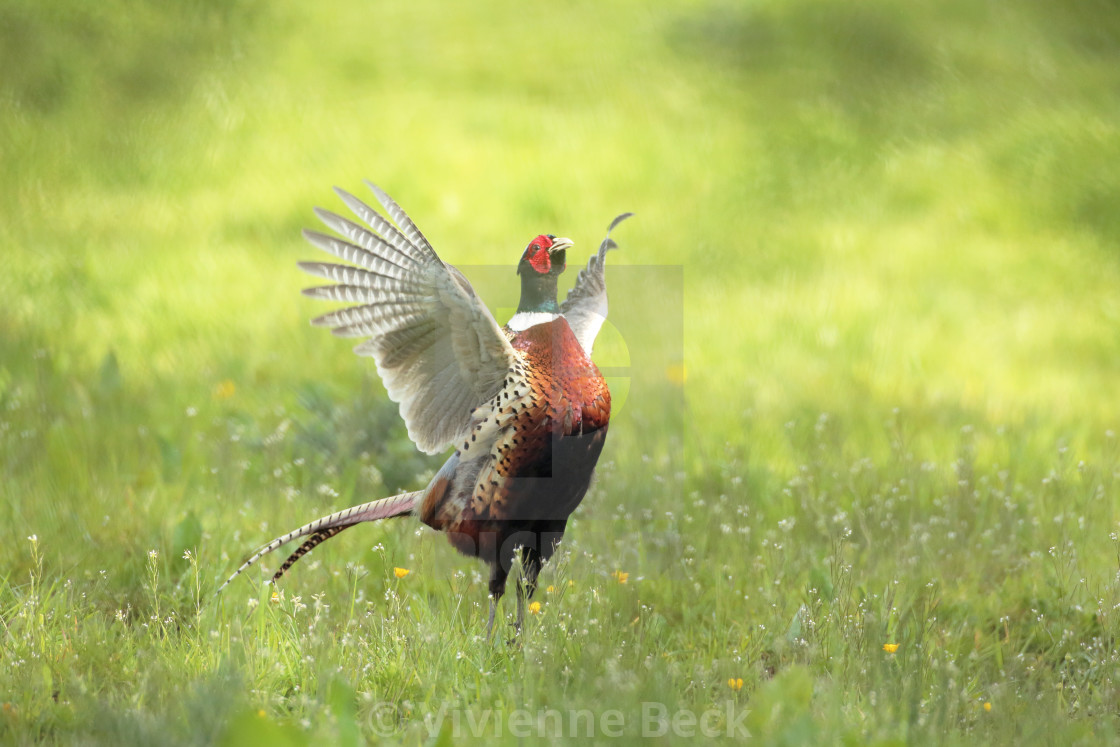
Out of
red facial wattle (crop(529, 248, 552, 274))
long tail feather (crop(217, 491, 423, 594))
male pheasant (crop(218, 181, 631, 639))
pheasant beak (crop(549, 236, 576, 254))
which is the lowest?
long tail feather (crop(217, 491, 423, 594))

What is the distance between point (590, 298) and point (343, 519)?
1351mm

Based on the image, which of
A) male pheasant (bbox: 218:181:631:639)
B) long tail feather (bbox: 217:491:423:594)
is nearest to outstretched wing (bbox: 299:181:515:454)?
male pheasant (bbox: 218:181:631:639)

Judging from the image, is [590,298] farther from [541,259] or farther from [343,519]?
[343,519]

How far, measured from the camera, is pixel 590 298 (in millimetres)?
4289

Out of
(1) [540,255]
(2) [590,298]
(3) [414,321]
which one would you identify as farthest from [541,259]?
(2) [590,298]

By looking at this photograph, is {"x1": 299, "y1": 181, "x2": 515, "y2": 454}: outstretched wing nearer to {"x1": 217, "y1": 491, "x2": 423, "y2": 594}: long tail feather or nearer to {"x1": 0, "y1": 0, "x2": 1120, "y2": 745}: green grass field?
{"x1": 217, "y1": 491, "x2": 423, "y2": 594}: long tail feather

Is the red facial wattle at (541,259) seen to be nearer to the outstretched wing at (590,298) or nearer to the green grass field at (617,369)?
the outstretched wing at (590,298)

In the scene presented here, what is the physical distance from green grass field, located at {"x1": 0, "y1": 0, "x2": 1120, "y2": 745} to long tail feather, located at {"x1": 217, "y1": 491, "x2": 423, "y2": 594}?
0.19m

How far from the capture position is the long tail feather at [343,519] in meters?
3.60

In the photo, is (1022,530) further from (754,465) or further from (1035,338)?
(1035,338)

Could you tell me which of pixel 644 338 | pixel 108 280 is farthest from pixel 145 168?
pixel 644 338

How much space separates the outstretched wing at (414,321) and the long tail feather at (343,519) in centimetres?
24

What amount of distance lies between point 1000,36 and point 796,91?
73.2 inches

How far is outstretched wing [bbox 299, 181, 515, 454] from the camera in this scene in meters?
3.35
